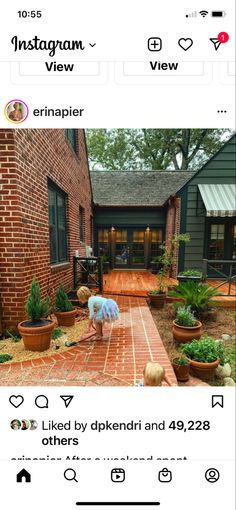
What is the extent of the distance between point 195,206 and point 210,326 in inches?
171

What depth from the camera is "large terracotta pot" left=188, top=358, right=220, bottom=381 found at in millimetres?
2587

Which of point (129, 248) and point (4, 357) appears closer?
point (4, 357)
